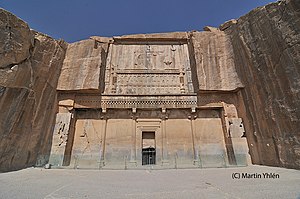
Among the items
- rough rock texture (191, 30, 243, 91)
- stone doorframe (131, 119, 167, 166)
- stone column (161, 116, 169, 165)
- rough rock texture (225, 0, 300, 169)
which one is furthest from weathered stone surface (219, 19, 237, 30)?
stone doorframe (131, 119, 167, 166)

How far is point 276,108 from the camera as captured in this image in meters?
8.38

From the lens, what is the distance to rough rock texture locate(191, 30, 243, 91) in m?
11.2

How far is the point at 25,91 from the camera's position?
8555 mm

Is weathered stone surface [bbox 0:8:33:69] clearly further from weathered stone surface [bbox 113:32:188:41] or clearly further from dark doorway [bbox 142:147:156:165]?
dark doorway [bbox 142:147:156:165]

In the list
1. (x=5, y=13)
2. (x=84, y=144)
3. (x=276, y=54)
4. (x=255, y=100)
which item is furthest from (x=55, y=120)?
(x=276, y=54)

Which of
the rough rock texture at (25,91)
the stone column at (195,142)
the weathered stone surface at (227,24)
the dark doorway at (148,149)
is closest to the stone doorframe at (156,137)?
the dark doorway at (148,149)

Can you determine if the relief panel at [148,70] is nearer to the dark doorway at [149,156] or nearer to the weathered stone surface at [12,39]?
the dark doorway at [149,156]

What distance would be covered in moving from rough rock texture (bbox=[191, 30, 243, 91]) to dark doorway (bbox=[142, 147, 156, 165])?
16.2 feet

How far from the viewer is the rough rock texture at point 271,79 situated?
7.46 m

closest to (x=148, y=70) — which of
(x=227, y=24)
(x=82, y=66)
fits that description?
(x=82, y=66)

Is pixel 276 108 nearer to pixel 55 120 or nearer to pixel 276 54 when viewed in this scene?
pixel 276 54

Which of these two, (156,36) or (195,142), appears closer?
(195,142)

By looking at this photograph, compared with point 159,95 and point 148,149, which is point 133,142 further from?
point 159,95

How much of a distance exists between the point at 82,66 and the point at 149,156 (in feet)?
23.1
